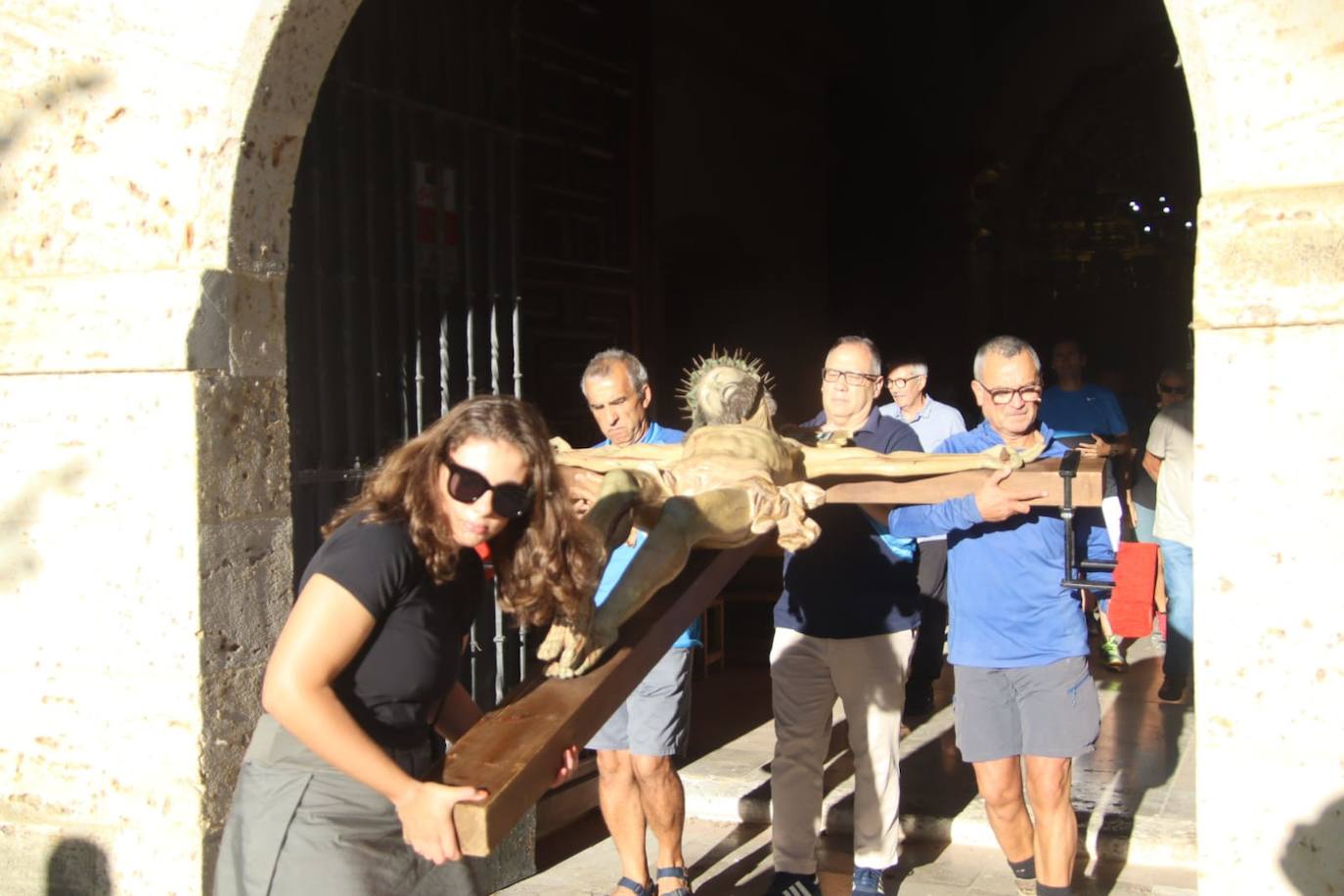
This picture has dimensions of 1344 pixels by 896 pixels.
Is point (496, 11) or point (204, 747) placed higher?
point (496, 11)

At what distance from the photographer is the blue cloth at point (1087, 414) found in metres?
6.23

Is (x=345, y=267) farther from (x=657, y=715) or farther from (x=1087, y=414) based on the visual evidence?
(x=1087, y=414)

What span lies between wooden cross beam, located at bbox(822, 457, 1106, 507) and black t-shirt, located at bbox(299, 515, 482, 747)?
1.38 m

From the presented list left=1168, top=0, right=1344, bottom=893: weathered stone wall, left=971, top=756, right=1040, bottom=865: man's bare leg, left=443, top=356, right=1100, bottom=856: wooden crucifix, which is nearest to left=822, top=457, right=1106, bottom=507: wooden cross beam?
left=443, top=356, right=1100, bottom=856: wooden crucifix

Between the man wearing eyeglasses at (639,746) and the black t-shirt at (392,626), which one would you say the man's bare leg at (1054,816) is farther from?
the black t-shirt at (392,626)

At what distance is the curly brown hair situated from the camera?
7.59ft

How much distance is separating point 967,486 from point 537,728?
158cm

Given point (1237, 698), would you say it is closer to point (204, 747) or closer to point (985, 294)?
point (204, 747)

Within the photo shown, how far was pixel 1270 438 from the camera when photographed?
2752 mm

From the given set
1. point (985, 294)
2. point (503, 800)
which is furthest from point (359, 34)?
point (985, 294)

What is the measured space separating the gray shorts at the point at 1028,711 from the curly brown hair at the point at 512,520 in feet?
5.66

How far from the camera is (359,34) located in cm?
438

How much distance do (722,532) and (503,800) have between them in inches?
41.3

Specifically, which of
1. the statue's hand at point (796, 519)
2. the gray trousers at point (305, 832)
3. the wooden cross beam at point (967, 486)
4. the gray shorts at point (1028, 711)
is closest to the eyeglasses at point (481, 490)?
the gray trousers at point (305, 832)
